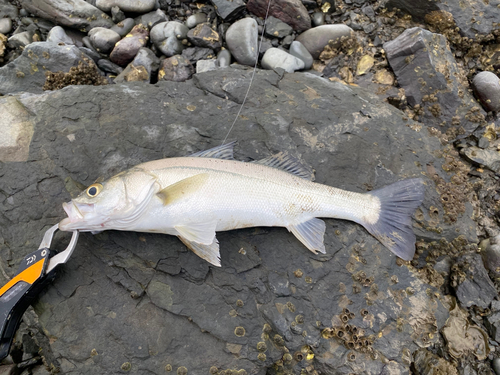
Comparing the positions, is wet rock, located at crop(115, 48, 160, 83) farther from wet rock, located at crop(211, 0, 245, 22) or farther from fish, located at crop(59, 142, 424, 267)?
fish, located at crop(59, 142, 424, 267)

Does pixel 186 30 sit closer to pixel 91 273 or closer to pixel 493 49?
pixel 91 273

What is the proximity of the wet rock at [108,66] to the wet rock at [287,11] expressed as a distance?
297cm

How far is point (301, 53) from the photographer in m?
6.36

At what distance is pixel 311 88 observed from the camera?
16.7ft

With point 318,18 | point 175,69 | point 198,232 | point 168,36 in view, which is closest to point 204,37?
point 168,36

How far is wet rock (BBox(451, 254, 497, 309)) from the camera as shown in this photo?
14.4 ft

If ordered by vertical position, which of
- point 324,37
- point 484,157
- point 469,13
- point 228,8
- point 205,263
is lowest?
point 484,157

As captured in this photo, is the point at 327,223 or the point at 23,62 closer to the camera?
the point at 327,223

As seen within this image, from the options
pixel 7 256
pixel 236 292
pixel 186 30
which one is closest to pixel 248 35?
pixel 186 30

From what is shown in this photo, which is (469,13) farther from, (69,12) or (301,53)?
(69,12)

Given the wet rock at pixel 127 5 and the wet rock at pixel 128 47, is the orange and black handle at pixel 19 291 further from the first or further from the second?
the wet rock at pixel 127 5

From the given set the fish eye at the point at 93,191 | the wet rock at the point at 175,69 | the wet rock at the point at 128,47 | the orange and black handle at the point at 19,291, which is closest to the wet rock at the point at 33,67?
the wet rock at the point at 128,47

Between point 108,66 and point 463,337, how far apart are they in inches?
289

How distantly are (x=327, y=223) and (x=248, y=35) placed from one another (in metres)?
4.03
